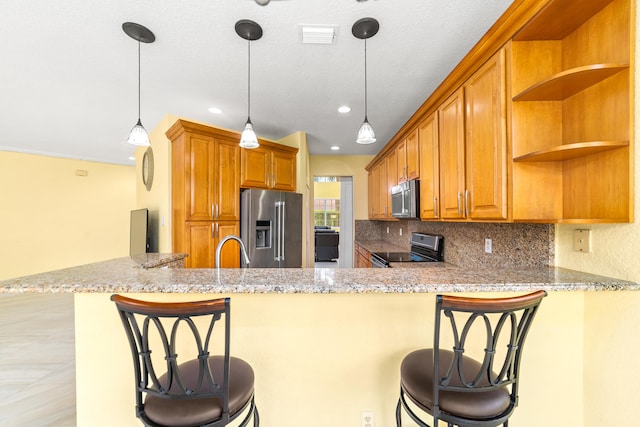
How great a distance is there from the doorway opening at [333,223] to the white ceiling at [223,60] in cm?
209

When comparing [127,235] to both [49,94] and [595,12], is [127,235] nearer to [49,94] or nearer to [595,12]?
[49,94]

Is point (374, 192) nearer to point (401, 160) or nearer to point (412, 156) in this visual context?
point (401, 160)

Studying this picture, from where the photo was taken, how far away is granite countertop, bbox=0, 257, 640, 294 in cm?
107

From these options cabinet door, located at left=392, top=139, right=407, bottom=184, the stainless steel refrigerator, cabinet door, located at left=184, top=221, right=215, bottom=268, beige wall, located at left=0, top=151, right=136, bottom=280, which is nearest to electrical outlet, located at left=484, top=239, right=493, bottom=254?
cabinet door, located at left=392, top=139, right=407, bottom=184

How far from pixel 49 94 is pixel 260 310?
329 cm

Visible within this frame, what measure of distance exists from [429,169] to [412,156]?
425 mm

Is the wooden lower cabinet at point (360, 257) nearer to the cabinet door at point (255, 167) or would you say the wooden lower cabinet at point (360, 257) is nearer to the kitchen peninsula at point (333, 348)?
the cabinet door at point (255, 167)

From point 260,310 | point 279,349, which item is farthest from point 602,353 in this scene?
point 260,310

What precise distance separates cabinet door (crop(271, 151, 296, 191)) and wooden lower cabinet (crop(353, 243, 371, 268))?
4.98 ft

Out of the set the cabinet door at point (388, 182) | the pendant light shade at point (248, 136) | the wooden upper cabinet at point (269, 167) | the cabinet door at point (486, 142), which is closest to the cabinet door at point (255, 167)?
the wooden upper cabinet at point (269, 167)

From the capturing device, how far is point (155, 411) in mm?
866

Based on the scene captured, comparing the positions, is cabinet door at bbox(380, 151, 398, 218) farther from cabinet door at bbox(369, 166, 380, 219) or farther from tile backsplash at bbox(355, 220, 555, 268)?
tile backsplash at bbox(355, 220, 555, 268)

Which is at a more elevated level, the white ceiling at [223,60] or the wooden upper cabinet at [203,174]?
the white ceiling at [223,60]

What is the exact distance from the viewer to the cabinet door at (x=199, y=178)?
2771 millimetres
